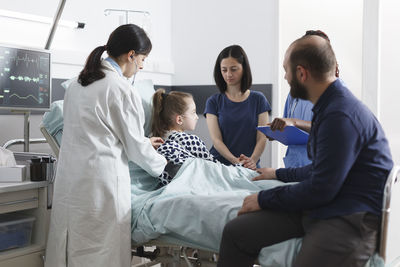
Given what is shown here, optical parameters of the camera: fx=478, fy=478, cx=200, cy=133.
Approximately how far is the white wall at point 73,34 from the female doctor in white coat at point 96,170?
3.27 feet

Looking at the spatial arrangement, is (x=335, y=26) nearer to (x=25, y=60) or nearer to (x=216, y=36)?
(x=216, y=36)

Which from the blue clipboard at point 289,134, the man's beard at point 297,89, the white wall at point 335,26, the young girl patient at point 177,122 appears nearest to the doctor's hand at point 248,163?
the young girl patient at point 177,122

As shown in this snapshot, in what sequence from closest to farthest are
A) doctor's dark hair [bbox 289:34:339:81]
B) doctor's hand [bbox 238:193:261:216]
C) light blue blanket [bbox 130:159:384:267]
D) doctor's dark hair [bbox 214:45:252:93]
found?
doctor's dark hair [bbox 289:34:339:81] → doctor's hand [bbox 238:193:261:216] → light blue blanket [bbox 130:159:384:267] → doctor's dark hair [bbox 214:45:252:93]

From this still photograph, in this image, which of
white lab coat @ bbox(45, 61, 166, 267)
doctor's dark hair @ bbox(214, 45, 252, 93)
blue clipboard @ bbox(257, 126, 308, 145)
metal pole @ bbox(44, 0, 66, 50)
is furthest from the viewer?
doctor's dark hair @ bbox(214, 45, 252, 93)

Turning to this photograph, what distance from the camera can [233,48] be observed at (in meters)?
2.83

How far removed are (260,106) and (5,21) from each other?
1591 mm

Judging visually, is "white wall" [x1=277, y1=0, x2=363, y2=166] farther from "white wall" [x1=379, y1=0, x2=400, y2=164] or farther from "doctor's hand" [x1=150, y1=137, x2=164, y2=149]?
"doctor's hand" [x1=150, y1=137, x2=164, y2=149]

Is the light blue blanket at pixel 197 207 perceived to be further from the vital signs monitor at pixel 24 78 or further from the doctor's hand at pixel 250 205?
the vital signs monitor at pixel 24 78

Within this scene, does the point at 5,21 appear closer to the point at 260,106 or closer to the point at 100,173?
the point at 100,173

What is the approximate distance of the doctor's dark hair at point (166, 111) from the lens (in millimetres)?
2617

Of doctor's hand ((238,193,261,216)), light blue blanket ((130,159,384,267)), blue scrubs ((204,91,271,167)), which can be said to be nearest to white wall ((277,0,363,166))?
blue scrubs ((204,91,271,167))

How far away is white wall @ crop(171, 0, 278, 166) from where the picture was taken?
3707mm

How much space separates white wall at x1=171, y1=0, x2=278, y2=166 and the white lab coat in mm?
1934

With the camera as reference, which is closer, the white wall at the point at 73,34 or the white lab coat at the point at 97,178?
the white lab coat at the point at 97,178
